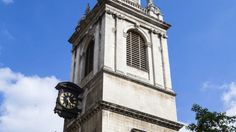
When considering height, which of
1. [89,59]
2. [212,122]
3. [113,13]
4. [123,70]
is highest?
[113,13]

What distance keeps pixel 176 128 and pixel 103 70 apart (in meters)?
6.28

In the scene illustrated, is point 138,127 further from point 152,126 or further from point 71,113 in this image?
point 71,113

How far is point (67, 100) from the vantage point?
89.5 ft

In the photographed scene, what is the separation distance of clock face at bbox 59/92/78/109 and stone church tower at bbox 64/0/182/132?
2.51 feet

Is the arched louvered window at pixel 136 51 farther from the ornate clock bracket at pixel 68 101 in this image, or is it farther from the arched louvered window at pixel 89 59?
the ornate clock bracket at pixel 68 101

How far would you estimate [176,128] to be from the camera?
26.8 metres

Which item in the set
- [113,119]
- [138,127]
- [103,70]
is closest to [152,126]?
[138,127]

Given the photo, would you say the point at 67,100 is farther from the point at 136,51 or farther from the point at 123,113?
the point at 136,51

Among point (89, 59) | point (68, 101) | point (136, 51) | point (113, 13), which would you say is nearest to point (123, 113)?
point (68, 101)

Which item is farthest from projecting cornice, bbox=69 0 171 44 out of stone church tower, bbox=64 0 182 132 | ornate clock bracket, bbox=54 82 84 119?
ornate clock bracket, bbox=54 82 84 119

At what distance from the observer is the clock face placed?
27083 millimetres

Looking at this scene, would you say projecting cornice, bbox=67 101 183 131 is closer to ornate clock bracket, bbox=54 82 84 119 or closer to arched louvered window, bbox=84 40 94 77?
ornate clock bracket, bbox=54 82 84 119

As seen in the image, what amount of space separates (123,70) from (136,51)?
2.90 meters

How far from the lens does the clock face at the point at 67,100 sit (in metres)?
27.1
